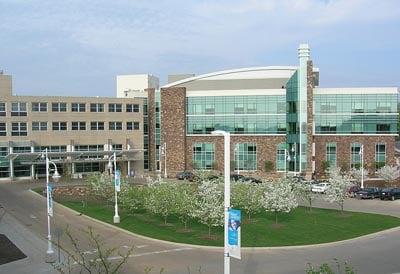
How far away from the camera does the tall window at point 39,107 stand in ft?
229

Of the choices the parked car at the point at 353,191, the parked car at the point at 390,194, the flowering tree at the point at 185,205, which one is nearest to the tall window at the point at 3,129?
the flowering tree at the point at 185,205

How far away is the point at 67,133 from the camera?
237 ft

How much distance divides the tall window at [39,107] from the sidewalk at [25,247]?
3340 cm

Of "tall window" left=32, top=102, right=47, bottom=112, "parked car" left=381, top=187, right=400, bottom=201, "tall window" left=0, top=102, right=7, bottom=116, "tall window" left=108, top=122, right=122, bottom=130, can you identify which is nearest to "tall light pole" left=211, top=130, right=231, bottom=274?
"parked car" left=381, top=187, right=400, bottom=201

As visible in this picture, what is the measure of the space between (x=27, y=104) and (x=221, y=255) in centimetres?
5081

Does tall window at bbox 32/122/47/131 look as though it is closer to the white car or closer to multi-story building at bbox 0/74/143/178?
multi-story building at bbox 0/74/143/178

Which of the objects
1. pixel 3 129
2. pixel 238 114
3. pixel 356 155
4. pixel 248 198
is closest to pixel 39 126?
pixel 3 129

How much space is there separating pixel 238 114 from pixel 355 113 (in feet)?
52.0

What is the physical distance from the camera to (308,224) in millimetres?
34406

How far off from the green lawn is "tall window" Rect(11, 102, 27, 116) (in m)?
31.9

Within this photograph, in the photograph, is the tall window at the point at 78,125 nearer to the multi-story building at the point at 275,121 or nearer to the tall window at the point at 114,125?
the tall window at the point at 114,125

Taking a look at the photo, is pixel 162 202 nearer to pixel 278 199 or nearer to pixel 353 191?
pixel 278 199

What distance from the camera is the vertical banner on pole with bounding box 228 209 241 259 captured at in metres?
13.6

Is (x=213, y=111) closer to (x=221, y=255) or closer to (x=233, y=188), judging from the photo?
(x=233, y=188)
